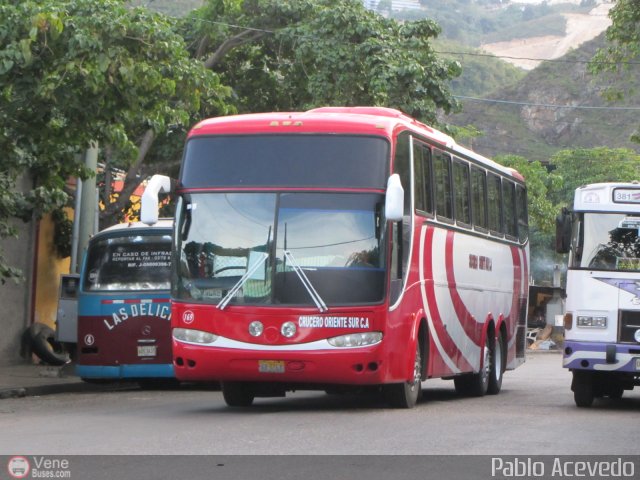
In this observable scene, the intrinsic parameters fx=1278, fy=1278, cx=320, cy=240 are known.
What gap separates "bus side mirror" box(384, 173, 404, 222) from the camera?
541 inches

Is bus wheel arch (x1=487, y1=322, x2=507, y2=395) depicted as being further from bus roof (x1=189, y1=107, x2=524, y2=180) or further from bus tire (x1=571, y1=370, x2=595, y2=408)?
bus roof (x1=189, y1=107, x2=524, y2=180)

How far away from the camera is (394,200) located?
13734 millimetres

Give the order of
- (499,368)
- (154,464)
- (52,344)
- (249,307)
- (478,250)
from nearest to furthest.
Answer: (154,464), (249,307), (478,250), (499,368), (52,344)

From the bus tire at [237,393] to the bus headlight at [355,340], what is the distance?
6.29 ft

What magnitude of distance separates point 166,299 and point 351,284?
6.07m

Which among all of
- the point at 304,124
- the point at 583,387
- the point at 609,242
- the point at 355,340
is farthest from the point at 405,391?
the point at 304,124

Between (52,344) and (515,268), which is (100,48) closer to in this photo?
(515,268)

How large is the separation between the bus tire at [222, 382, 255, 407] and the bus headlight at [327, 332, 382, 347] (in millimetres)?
1916


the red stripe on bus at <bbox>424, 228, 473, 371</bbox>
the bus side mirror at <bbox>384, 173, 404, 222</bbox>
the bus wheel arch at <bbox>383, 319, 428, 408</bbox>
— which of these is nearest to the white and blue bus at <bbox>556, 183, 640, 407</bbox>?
the red stripe on bus at <bbox>424, 228, 473, 371</bbox>

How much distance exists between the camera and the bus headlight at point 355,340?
45.5 ft

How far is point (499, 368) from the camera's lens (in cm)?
2048

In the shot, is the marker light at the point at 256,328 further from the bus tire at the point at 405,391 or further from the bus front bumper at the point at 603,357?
the bus front bumper at the point at 603,357

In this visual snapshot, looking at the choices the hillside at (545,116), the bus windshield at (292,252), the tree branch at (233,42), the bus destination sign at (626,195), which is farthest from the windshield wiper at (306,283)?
the hillside at (545,116)

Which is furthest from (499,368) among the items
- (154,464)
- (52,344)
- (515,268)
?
(154,464)
